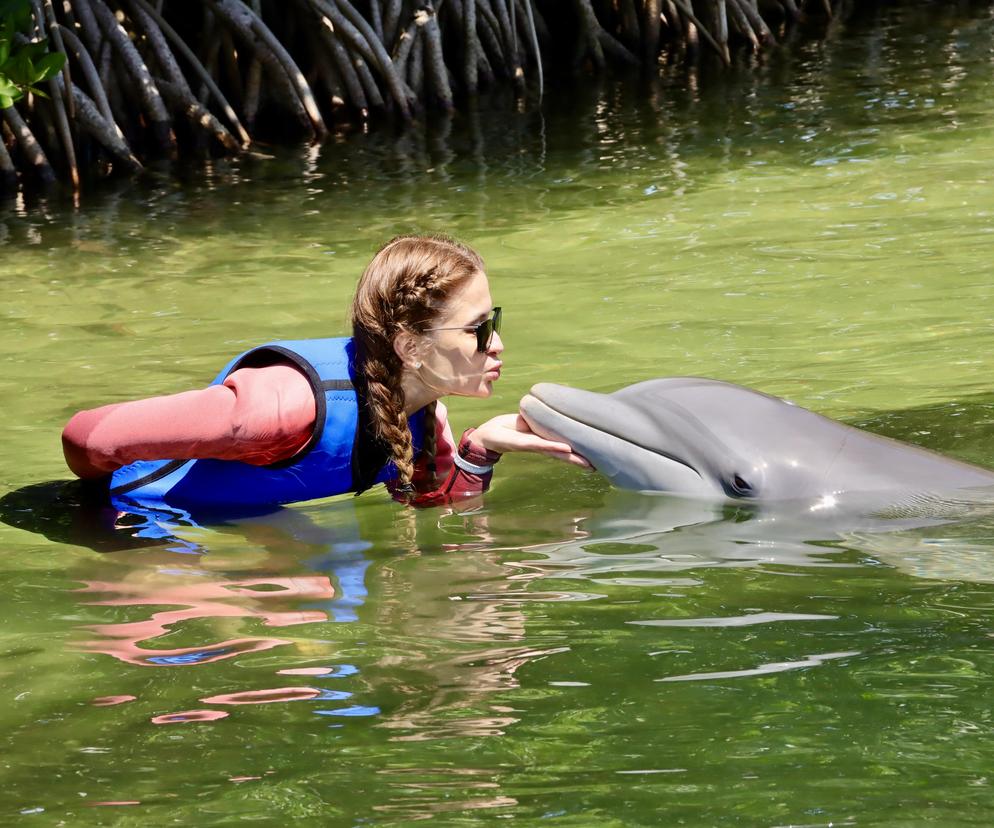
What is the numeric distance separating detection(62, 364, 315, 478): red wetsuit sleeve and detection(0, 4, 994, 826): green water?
323 mm

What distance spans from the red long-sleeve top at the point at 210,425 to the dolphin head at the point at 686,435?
87 centimetres

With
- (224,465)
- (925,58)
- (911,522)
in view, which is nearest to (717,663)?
(911,522)

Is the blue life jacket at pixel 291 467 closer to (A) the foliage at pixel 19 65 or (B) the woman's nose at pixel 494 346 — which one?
(B) the woman's nose at pixel 494 346

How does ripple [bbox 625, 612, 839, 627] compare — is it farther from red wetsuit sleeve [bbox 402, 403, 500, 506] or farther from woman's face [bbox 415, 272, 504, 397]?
red wetsuit sleeve [bbox 402, 403, 500, 506]

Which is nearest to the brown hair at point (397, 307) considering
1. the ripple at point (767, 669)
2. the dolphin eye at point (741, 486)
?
the dolphin eye at point (741, 486)

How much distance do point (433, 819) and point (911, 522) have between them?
2.35 m

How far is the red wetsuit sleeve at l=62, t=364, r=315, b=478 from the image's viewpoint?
409 cm

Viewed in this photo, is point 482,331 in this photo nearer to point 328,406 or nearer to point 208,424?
point 328,406

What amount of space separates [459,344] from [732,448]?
3.16 ft

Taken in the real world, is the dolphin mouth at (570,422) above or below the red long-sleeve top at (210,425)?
below

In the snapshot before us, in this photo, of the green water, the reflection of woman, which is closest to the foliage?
the green water

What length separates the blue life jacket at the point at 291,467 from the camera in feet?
14.4

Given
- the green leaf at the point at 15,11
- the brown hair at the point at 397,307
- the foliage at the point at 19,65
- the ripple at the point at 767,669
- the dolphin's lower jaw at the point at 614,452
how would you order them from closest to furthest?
the ripple at the point at 767,669
the brown hair at the point at 397,307
the dolphin's lower jaw at the point at 614,452
the foliage at the point at 19,65
the green leaf at the point at 15,11

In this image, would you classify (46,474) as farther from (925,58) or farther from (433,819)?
(925,58)
